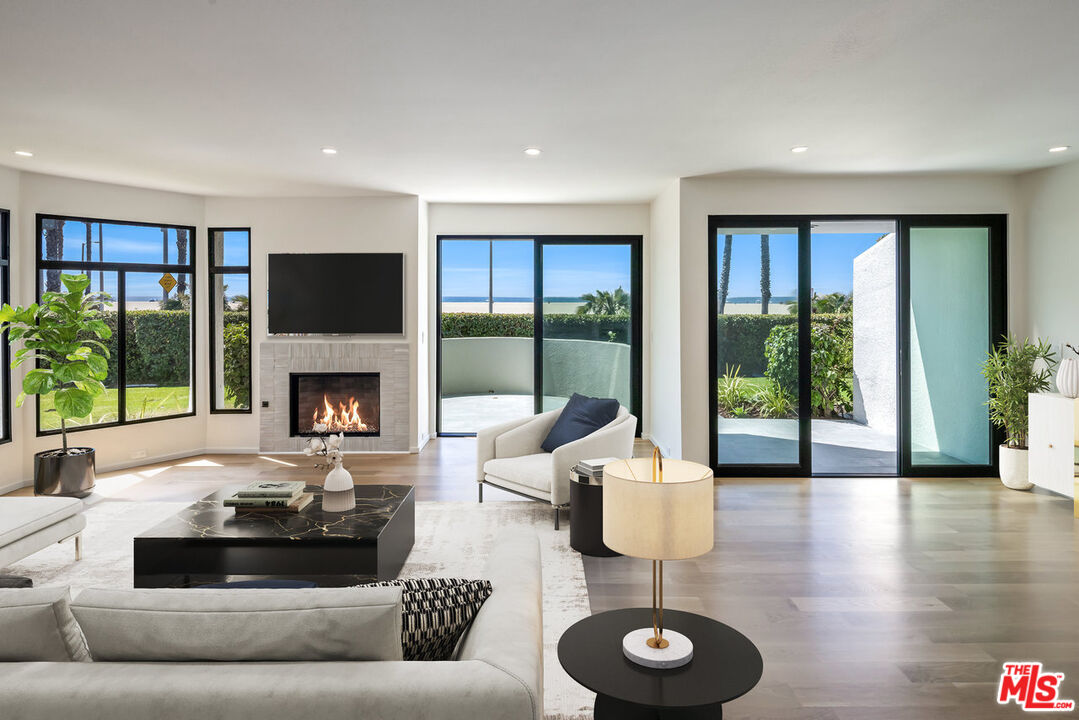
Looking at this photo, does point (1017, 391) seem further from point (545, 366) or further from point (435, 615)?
point (435, 615)

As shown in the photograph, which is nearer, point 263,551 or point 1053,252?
point 263,551

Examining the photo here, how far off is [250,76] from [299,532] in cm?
237

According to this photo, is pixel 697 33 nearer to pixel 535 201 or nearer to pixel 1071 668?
pixel 1071 668

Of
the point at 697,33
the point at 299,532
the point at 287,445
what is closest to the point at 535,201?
the point at 287,445

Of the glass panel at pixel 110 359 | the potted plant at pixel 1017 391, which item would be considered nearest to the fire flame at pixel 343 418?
the glass panel at pixel 110 359

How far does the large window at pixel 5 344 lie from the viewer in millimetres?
5465

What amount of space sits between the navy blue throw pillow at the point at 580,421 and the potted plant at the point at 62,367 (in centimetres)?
370

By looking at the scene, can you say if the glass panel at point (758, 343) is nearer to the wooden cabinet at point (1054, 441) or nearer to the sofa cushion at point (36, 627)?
the wooden cabinet at point (1054, 441)

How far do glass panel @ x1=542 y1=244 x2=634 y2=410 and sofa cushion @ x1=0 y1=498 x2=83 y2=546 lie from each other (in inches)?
193

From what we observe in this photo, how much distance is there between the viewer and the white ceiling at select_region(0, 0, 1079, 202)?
2770 mm

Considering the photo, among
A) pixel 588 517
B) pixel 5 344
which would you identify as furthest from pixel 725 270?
pixel 5 344

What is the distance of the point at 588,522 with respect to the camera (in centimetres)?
388

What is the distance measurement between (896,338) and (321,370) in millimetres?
5652

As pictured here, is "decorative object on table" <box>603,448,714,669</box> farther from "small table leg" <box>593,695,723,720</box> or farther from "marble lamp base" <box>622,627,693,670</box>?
"small table leg" <box>593,695,723,720</box>
